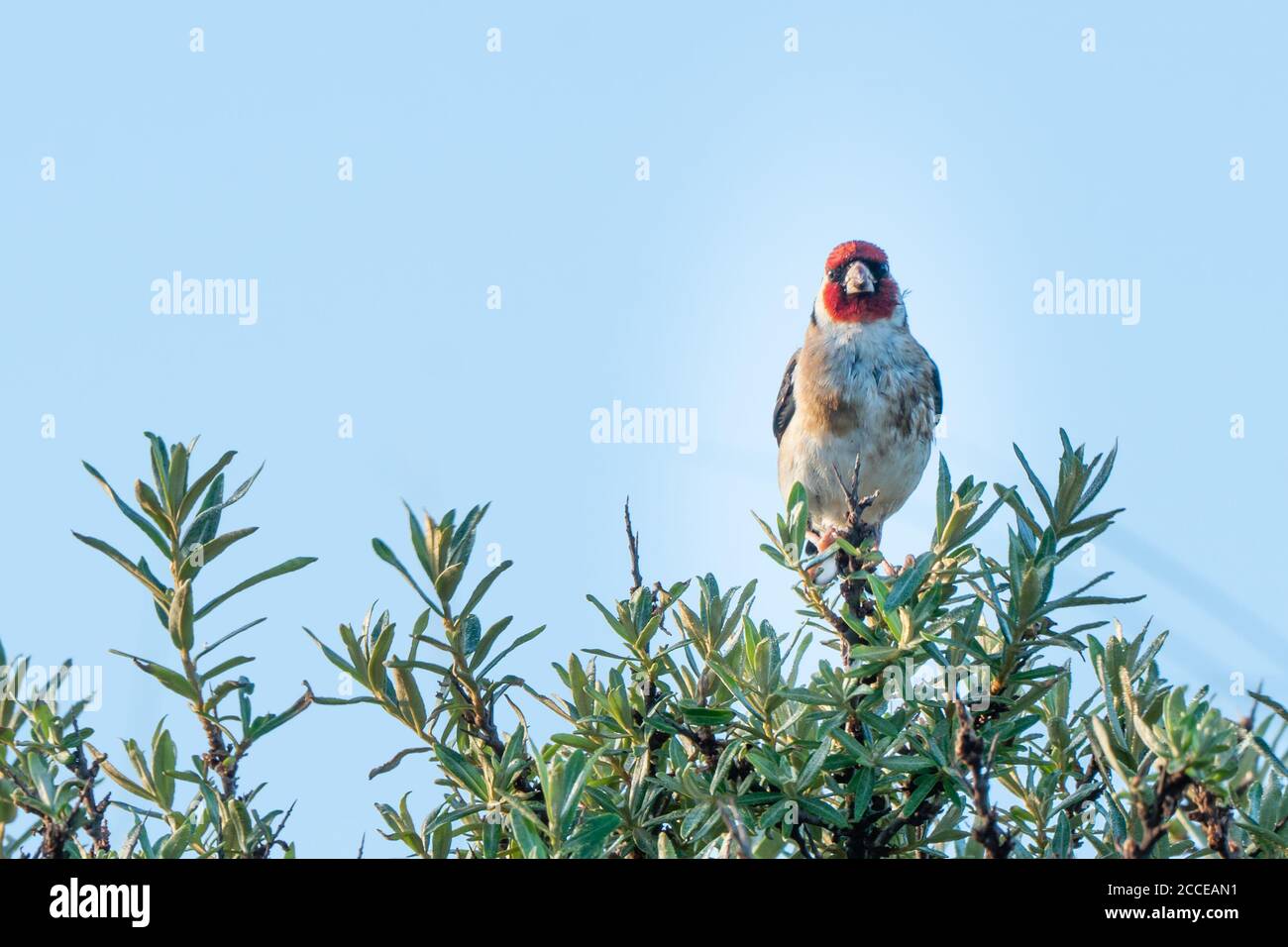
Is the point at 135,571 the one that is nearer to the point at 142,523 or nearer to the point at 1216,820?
the point at 142,523

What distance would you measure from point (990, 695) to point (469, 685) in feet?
3.27

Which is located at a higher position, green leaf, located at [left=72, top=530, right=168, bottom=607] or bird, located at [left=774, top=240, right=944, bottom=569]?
bird, located at [left=774, top=240, right=944, bottom=569]

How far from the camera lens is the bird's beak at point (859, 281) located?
7402mm

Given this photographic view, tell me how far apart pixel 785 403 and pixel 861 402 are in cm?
81

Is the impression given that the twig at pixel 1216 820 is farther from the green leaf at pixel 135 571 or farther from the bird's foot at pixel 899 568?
the green leaf at pixel 135 571

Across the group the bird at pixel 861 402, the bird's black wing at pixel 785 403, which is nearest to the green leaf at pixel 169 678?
the bird at pixel 861 402

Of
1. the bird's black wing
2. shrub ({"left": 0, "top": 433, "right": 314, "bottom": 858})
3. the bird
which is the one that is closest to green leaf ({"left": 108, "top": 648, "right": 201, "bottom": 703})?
shrub ({"left": 0, "top": 433, "right": 314, "bottom": 858})

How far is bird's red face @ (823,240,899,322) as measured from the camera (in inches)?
294

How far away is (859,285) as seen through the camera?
7.40 metres

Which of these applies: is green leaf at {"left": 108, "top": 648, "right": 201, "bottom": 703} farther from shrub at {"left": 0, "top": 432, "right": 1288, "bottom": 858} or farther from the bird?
the bird

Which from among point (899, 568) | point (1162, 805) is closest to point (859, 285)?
point (899, 568)
